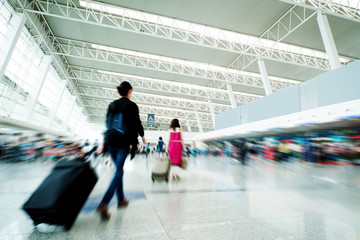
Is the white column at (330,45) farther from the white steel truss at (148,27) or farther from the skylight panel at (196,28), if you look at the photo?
the white steel truss at (148,27)

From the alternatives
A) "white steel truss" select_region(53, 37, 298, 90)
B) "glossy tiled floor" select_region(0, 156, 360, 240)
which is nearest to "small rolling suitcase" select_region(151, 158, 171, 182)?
"glossy tiled floor" select_region(0, 156, 360, 240)

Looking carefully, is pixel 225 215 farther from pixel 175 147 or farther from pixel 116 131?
pixel 175 147

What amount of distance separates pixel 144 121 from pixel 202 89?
83.6 feet

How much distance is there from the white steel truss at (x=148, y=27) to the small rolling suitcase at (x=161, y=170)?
33.0 ft

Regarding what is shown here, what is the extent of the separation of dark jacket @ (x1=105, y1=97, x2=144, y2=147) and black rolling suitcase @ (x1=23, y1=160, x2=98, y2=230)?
20.4 inches

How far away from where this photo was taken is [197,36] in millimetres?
14430

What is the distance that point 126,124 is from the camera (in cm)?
252

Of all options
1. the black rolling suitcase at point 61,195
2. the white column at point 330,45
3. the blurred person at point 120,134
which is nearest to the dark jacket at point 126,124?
the blurred person at point 120,134

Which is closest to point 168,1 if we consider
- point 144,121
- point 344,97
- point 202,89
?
point 344,97

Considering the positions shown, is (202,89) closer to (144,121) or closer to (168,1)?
(168,1)

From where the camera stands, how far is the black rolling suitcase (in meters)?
1.61

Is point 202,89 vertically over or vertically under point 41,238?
over

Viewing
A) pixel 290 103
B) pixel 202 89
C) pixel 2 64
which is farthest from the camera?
pixel 202 89

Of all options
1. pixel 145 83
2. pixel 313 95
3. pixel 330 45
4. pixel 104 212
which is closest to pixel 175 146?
pixel 104 212
